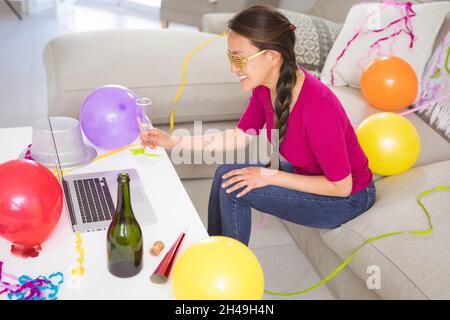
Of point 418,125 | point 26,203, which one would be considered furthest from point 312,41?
point 26,203

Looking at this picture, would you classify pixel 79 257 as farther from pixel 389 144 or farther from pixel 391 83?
pixel 391 83

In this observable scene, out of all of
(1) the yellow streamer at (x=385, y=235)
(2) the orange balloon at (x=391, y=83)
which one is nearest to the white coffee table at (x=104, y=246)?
(1) the yellow streamer at (x=385, y=235)

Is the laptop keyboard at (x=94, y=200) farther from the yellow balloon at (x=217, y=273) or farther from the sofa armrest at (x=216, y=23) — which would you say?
the sofa armrest at (x=216, y=23)

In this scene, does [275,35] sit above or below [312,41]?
above

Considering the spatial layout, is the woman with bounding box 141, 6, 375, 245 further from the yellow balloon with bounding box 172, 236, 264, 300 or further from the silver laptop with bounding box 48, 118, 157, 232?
the yellow balloon with bounding box 172, 236, 264, 300

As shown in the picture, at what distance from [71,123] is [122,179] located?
61 centimetres

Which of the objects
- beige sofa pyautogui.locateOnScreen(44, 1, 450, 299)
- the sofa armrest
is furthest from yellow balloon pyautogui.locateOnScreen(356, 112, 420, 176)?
the sofa armrest

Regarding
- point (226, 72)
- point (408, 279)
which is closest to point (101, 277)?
point (408, 279)

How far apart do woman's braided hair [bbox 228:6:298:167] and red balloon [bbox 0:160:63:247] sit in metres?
0.67

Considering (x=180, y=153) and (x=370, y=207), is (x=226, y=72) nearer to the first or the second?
(x=180, y=153)

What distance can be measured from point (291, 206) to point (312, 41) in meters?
1.31

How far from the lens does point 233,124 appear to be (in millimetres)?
2664

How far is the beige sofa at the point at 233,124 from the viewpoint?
1.63 m

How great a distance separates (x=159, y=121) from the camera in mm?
2508
